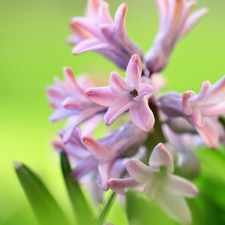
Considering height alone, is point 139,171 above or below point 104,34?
below

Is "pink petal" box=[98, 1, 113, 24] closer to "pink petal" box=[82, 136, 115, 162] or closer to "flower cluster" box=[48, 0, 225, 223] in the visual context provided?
"flower cluster" box=[48, 0, 225, 223]

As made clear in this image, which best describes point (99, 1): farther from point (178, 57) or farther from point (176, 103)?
point (178, 57)

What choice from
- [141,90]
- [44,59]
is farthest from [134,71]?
[44,59]

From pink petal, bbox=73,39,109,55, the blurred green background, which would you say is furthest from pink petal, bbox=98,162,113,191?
the blurred green background

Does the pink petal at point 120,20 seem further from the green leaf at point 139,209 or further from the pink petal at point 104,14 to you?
the green leaf at point 139,209

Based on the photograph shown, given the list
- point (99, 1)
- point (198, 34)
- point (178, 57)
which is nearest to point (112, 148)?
point (99, 1)

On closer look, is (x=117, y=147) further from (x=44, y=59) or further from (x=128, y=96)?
(x=44, y=59)
